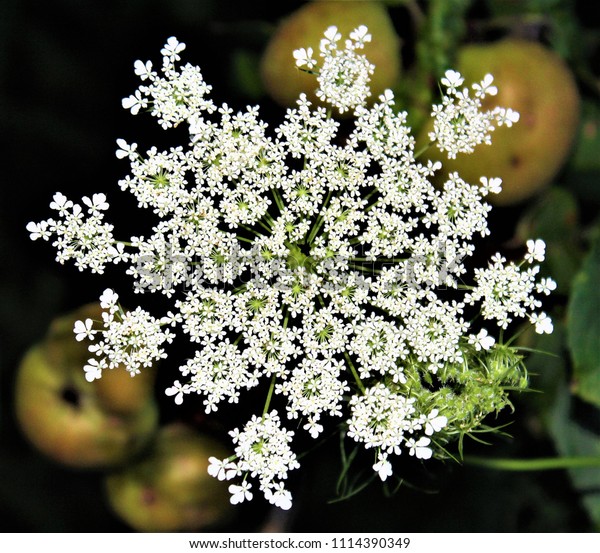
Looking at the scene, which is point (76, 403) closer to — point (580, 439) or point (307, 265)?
point (307, 265)

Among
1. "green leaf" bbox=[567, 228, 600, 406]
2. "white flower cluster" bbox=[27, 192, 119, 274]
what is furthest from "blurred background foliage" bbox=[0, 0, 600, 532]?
"white flower cluster" bbox=[27, 192, 119, 274]

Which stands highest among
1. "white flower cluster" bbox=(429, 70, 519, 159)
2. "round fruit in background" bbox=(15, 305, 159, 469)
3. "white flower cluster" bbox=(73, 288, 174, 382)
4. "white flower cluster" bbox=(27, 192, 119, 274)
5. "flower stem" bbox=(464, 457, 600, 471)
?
"white flower cluster" bbox=(429, 70, 519, 159)

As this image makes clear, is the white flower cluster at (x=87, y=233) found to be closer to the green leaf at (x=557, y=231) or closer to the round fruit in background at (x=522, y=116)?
the round fruit in background at (x=522, y=116)

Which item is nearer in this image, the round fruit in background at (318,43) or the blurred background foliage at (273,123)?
the round fruit in background at (318,43)

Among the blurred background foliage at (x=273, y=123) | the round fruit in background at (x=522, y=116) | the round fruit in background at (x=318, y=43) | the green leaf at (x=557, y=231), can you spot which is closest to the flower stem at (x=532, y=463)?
the blurred background foliage at (x=273, y=123)

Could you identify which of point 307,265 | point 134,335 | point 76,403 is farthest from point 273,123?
point 76,403

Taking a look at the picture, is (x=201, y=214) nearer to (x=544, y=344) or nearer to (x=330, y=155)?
(x=330, y=155)

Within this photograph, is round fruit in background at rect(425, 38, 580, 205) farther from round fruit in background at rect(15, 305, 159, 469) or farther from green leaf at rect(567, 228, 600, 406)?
round fruit in background at rect(15, 305, 159, 469)
